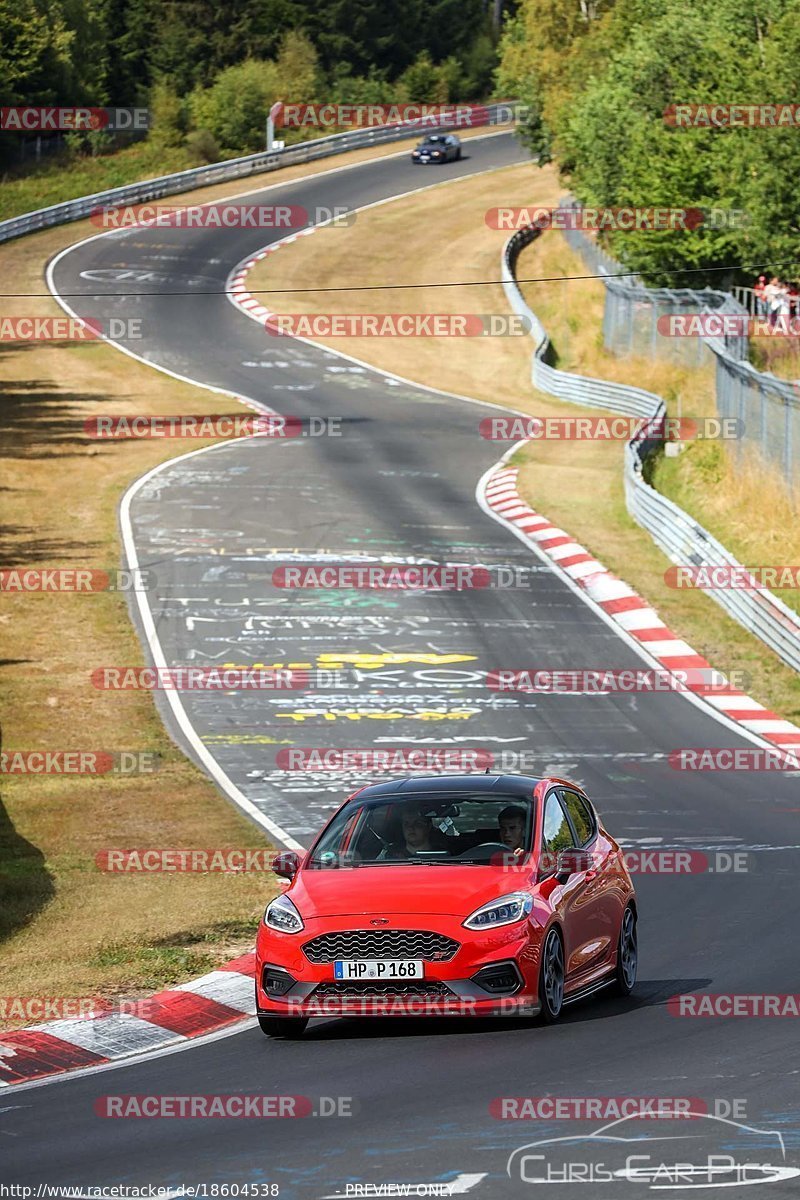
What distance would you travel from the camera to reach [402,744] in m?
23.4

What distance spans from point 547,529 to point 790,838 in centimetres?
1821

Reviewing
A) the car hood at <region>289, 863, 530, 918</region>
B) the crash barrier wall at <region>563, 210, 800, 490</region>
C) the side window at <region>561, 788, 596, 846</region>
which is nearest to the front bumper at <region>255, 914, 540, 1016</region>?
the car hood at <region>289, 863, 530, 918</region>

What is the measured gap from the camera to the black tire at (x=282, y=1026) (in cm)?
1085

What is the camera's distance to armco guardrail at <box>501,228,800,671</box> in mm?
27562

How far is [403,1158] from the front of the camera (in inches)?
312

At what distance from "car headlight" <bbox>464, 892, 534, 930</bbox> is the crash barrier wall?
67.7 ft

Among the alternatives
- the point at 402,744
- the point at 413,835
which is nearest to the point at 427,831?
the point at 413,835

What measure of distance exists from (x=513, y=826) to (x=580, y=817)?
1003 millimetres

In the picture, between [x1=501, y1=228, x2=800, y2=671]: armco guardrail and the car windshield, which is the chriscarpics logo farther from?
[x1=501, y1=228, x2=800, y2=671]: armco guardrail

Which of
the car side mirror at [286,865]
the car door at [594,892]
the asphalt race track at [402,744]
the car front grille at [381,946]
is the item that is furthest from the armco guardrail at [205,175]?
the car front grille at [381,946]

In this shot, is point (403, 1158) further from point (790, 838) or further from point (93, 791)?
point (93, 791)

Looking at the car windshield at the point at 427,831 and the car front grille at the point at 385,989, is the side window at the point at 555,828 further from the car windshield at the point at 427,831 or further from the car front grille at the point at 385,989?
the car front grille at the point at 385,989

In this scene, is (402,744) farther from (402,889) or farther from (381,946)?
(381,946)

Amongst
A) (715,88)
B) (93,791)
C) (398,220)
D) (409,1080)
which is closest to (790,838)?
(93,791)
